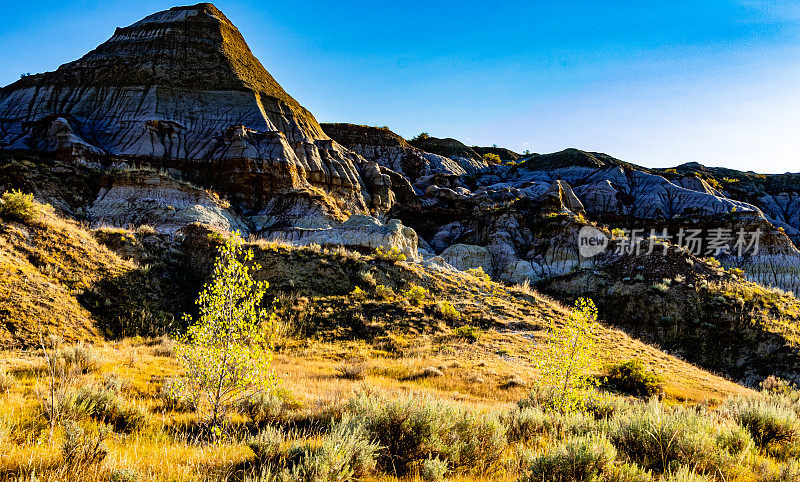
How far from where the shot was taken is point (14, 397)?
5.74 meters

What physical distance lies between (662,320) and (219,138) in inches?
1567

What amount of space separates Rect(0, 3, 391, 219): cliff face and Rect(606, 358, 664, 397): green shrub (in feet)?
95.4

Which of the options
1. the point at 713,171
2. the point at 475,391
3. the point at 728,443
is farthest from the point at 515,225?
the point at 713,171

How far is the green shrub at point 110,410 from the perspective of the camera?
546cm

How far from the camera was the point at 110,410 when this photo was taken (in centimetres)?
560

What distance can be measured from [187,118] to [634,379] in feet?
143

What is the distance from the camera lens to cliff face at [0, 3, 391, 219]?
111 ft

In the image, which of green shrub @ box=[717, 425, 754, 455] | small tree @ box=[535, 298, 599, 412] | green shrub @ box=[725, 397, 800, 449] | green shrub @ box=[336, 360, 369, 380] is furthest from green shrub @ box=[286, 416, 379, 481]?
green shrub @ box=[725, 397, 800, 449]

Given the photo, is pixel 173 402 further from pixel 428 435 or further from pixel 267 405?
pixel 428 435

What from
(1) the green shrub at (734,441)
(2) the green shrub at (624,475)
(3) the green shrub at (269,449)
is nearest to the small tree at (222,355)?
(3) the green shrub at (269,449)

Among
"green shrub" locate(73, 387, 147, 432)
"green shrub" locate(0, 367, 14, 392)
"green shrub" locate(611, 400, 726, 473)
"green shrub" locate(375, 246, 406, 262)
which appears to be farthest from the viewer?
"green shrub" locate(375, 246, 406, 262)

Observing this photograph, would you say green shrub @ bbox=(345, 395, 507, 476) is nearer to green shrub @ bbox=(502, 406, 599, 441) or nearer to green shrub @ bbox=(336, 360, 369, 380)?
green shrub @ bbox=(502, 406, 599, 441)

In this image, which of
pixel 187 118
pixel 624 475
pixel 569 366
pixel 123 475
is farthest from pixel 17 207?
pixel 187 118

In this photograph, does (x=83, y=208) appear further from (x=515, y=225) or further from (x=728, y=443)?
(x=515, y=225)
